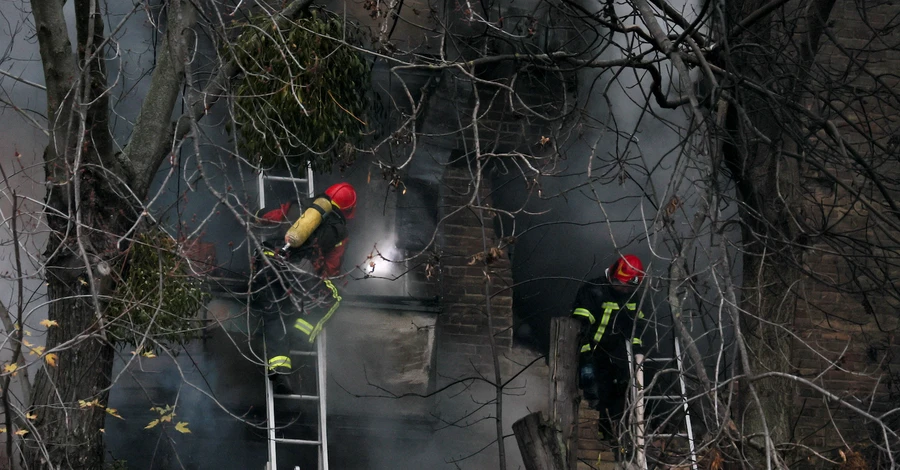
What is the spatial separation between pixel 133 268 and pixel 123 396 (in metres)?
2.77

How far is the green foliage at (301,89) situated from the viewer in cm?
535

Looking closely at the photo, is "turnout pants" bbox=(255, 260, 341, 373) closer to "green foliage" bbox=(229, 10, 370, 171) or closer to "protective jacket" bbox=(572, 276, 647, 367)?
"green foliage" bbox=(229, 10, 370, 171)

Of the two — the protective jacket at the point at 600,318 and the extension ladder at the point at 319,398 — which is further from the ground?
the protective jacket at the point at 600,318

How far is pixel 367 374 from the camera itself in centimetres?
764

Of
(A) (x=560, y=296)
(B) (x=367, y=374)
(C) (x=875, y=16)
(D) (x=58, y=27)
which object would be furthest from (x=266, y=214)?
(C) (x=875, y=16)

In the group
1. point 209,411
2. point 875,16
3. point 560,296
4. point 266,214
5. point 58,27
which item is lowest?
point 209,411

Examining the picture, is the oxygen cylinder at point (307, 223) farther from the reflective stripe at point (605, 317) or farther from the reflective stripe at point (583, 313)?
the reflective stripe at point (605, 317)

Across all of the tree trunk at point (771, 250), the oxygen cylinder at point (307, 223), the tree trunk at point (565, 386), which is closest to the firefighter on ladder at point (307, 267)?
the oxygen cylinder at point (307, 223)

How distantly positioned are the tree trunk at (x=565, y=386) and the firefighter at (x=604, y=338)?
1659mm

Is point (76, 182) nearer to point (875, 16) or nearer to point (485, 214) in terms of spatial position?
point (485, 214)

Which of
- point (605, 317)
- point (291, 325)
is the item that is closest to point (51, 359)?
point (291, 325)

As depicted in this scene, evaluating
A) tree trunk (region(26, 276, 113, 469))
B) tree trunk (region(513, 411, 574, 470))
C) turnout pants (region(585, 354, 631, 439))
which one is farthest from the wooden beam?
tree trunk (region(26, 276, 113, 469))

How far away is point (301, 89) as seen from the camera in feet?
17.9

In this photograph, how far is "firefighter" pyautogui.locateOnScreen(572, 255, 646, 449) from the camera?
24.7ft
